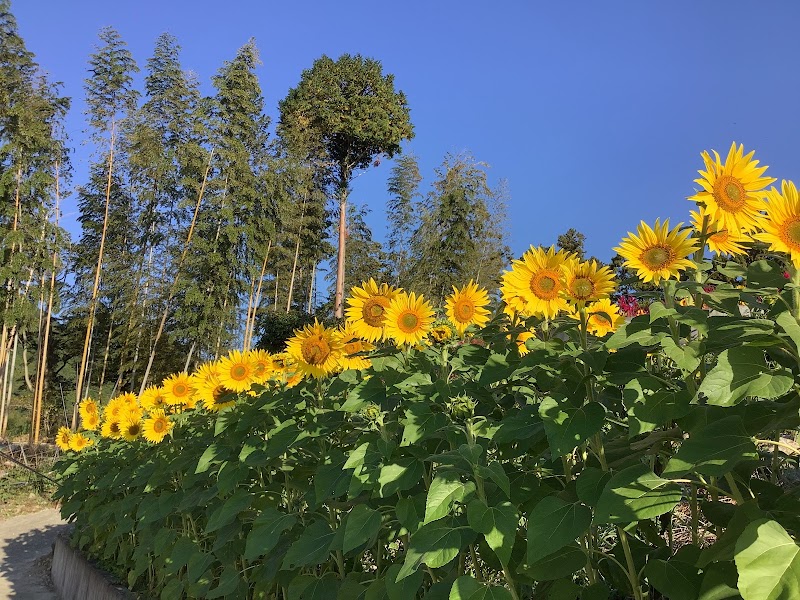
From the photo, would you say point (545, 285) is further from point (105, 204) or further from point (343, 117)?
point (343, 117)

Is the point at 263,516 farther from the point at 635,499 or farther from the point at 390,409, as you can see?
the point at 635,499

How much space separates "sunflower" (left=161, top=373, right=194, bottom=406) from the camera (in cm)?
260

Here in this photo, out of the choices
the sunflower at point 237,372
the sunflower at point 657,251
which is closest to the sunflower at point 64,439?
the sunflower at point 237,372

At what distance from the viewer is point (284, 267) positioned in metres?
17.8

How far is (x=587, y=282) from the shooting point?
108 cm

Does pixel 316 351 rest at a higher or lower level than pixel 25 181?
lower

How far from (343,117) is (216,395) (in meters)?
16.3

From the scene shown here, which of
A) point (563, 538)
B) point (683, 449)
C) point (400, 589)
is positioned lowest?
point (400, 589)

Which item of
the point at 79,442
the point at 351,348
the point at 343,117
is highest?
the point at 343,117

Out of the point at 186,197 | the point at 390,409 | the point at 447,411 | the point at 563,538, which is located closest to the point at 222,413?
the point at 390,409

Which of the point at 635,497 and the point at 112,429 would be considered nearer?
the point at 635,497

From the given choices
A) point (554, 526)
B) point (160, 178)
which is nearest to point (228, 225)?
point (160, 178)

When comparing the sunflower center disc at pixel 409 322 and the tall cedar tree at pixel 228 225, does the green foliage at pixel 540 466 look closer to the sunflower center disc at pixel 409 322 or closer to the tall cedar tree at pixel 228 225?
the sunflower center disc at pixel 409 322

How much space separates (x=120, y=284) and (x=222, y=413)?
→ 32.3ft
